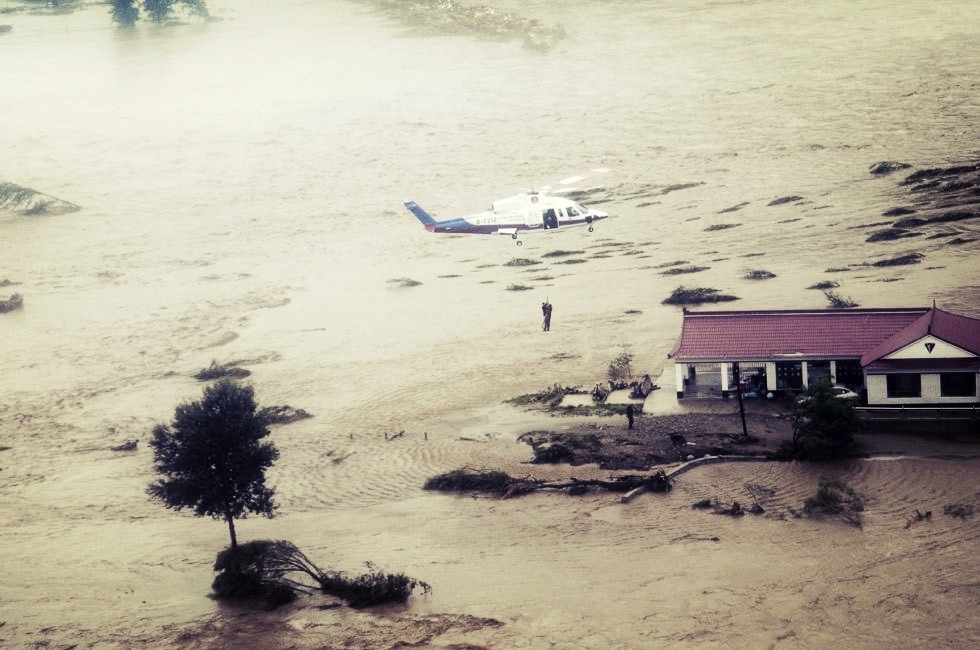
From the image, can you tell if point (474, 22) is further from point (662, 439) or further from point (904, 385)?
point (662, 439)

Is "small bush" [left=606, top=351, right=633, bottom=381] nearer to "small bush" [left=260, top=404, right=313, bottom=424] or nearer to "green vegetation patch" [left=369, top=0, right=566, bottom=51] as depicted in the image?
"small bush" [left=260, top=404, right=313, bottom=424]

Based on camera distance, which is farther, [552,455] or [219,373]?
[219,373]

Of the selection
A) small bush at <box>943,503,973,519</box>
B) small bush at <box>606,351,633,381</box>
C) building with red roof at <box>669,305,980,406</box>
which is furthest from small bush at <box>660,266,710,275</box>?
small bush at <box>943,503,973,519</box>

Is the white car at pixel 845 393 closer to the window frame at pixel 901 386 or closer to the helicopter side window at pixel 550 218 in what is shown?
the window frame at pixel 901 386

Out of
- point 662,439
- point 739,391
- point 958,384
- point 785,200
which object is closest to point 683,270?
point 785,200

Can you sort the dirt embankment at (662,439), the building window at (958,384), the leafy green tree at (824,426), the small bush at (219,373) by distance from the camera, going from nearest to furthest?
the leafy green tree at (824,426), the dirt embankment at (662,439), the building window at (958,384), the small bush at (219,373)

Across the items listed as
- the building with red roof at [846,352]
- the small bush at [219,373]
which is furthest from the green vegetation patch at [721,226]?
the small bush at [219,373]

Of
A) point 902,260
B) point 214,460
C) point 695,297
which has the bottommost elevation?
point 695,297
